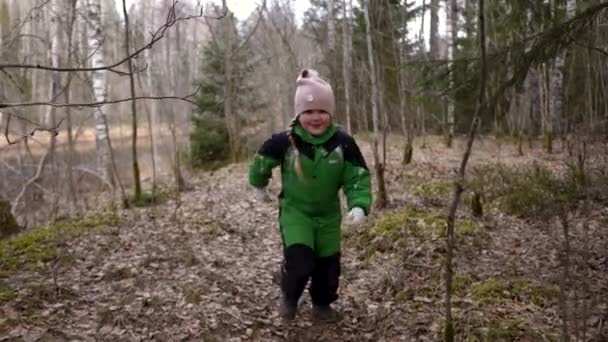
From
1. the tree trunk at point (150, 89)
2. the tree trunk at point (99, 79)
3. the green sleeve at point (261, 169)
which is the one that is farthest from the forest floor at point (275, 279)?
the tree trunk at point (99, 79)

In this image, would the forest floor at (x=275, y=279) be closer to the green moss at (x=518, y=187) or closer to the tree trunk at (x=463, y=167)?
the green moss at (x=518, y=187)

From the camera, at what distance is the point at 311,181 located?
3.80 meters

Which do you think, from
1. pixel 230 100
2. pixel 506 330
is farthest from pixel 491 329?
pixel 230 100

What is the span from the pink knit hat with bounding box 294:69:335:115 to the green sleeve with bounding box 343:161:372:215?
45 cm

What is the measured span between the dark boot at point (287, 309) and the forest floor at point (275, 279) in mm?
103

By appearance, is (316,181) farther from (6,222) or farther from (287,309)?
(6,222)

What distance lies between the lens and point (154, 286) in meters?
4.69

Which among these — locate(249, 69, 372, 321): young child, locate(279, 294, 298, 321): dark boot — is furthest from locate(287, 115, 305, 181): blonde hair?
locate(279, 294, 298, 321): dark boot

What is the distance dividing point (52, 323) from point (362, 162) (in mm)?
2525

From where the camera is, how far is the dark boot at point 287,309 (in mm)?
4012

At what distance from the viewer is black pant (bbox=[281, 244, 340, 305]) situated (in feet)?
12.6

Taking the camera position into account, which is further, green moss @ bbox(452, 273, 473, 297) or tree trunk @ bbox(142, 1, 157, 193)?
tree trunk @ bbox(142, 1, 157, 193)

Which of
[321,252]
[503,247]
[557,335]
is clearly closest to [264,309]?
[321,252]

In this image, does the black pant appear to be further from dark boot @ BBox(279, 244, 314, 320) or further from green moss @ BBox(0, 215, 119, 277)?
green moss @ BBox(0, 215, 119, 277)
